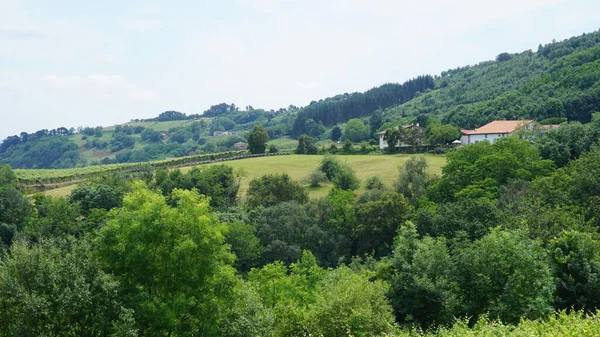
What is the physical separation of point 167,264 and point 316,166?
55.2 m

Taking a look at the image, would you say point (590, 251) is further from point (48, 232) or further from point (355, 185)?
point (48, 232)

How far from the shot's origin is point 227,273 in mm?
17859

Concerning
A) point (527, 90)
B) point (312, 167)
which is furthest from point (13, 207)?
point (527, 90)

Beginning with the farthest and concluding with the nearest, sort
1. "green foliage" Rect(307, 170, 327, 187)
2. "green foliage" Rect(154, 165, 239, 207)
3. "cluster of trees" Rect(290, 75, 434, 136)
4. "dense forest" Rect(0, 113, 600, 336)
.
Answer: "cluster of trees" Rect(290, 75, 434, 136), "green foliage" Rect(307, 170, 327, 187), "green foliage" Rect(154, 165, 239, 207), "dense forest" Rect(0, 113, 600, 336)

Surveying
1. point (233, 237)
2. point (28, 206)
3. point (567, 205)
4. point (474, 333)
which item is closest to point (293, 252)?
point (233, 237)

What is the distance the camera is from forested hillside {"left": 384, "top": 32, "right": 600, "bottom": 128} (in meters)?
85.4

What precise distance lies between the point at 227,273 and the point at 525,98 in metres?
96.3

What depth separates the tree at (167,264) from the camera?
53.6 ft

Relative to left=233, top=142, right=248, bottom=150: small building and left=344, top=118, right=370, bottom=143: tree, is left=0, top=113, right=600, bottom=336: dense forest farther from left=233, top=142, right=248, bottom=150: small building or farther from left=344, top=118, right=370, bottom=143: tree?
left=233, top=142, right=248, bottom=150: small building

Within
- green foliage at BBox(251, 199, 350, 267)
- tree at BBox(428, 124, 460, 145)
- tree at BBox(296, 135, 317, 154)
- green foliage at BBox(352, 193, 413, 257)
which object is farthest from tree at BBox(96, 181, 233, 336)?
tree at BBox(296, 135, 317, 154)

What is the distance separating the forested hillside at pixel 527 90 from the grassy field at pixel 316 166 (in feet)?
104

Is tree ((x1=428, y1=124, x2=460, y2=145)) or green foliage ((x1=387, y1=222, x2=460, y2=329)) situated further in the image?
tree ((x1=428, y1=124, x2=460, y2=145))

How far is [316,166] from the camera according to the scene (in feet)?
235

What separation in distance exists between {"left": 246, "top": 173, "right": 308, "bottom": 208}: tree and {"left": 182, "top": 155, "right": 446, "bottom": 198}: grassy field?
4.83 metres
